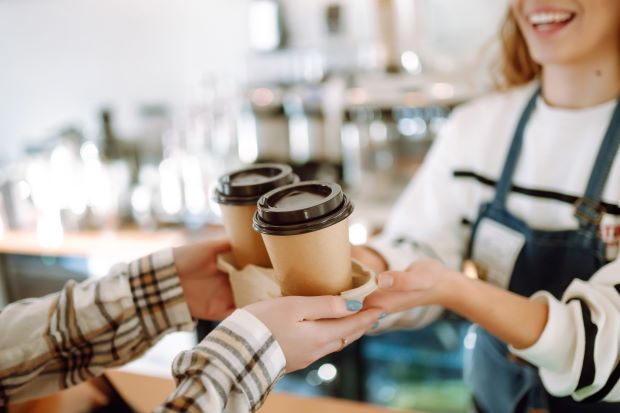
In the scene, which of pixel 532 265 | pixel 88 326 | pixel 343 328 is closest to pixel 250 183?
pixel 343 328

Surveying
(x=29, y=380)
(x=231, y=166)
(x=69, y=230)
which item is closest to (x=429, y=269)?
(x=29, y=380)

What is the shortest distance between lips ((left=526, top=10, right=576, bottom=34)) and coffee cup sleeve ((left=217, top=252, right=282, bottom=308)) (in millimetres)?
765

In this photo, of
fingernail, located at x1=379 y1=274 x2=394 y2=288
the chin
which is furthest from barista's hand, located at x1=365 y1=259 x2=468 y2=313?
the chin

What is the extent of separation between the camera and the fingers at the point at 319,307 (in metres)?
0.74

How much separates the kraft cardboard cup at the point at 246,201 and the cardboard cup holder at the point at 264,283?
0.07 ft

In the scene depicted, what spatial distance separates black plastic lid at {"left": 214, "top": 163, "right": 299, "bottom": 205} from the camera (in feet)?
2.77

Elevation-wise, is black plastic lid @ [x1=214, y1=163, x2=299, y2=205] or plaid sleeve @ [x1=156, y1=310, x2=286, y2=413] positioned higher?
black plastic lid @ [x1=214, y1=163, x2=299, y2=205]

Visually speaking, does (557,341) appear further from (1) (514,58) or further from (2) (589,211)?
(1) (514,58)

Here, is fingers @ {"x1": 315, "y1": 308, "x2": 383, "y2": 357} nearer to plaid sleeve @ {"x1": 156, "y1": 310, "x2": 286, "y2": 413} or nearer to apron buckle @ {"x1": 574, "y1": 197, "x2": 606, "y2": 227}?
plaid sleeve @ {"x1": 156, "y1": 310, "x2": 286, "y2": 413}

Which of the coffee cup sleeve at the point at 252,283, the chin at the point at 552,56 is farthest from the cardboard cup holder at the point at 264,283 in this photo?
the chin at the point at 552,56

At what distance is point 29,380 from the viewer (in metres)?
0.95

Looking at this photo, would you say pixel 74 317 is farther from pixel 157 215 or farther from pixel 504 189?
pixel 157 215

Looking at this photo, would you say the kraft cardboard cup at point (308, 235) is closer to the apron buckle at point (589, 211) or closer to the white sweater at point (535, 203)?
the white sweater at point (535, 203)

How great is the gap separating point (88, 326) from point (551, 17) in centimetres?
107
